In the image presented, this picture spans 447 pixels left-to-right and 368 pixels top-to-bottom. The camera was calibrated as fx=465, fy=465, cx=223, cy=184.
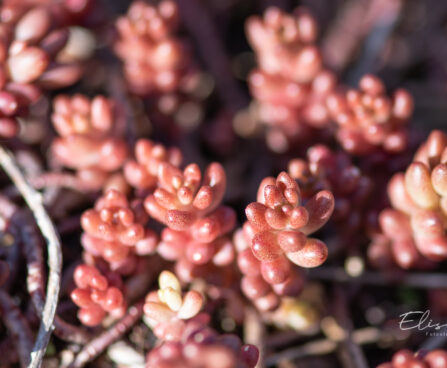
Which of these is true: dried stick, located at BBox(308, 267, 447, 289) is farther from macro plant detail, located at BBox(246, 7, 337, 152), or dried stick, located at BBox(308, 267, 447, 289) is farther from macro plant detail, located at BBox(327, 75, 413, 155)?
macro plant detail, located at BBox(246, 7, 337, 152)

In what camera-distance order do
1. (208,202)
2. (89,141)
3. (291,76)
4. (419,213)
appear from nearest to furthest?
(208,202), (419,213), (89,141), (291,76)

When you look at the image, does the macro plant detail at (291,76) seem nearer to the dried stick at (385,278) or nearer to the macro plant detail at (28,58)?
the dried stick at (385,278)
